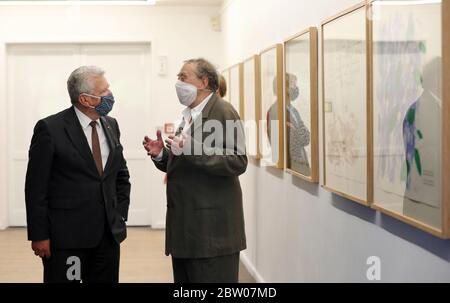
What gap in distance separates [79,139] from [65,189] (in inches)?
8.9

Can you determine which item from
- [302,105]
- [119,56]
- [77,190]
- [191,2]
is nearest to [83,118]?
[77,190]

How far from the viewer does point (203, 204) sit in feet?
8.96

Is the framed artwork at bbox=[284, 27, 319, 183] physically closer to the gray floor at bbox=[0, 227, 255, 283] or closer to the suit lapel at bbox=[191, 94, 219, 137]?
the suit lapel at bbox=[191, 94, 219, 137]

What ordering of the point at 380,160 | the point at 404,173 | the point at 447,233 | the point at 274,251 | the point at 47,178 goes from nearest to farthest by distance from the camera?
the point at 447,233, the point at 404,173, the point at 380,160, the point at 47,178, the point at 274,251

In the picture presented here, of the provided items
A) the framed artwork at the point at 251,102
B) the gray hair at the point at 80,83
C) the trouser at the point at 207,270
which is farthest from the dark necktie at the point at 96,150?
the framed artwork at the point at 251,102

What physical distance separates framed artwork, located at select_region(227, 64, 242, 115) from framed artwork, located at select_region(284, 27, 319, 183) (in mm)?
1866

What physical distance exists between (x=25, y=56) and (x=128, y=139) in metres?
1.55

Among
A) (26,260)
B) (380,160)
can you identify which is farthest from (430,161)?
(26,260)

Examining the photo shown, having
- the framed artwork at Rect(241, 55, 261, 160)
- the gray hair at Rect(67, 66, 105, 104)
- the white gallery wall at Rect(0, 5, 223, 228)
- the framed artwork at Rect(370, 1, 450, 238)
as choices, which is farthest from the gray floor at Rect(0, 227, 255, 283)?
the framed artwork at Rect(370, 1, 450, 238)

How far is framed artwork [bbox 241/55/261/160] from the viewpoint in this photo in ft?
14.3

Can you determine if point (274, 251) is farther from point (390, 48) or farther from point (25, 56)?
point (25, 56)

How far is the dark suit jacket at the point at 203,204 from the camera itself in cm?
272

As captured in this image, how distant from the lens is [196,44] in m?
7.08

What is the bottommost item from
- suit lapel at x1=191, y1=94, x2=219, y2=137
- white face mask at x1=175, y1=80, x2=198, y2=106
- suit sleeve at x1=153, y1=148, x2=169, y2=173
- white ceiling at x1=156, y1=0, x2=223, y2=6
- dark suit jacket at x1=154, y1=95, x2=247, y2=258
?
dark suit jacket at x1=154, y1=95, x2=247, y2=258
